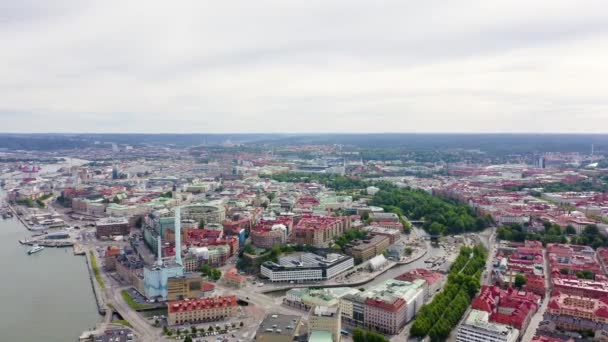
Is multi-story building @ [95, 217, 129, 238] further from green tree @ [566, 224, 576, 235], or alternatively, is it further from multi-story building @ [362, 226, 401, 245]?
green tree @ [566, 224, 576, 235]

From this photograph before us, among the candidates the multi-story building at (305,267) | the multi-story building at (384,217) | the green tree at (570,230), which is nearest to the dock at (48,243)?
the multi-story building at (305,267)

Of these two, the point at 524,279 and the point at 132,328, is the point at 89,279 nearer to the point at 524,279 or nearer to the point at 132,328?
the point at 132,328

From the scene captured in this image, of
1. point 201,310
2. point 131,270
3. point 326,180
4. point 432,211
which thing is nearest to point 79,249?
point 131,270

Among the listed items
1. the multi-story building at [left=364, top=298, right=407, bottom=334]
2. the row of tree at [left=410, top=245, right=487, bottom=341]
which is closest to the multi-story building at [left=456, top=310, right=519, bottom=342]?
the row of tree at [left=410, top=245, right=487, bottom=341]

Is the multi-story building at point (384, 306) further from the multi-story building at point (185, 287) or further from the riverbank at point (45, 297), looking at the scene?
the riverbank at point (45, 297)

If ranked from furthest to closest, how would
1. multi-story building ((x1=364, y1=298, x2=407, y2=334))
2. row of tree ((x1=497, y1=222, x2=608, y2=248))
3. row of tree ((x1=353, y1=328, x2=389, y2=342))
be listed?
row of tree ((x1=497, y1=222, x2=608, y2=248))
multi-story building ((x1=364, y1=298, x2=407, y2=334))
row of tree ((x1=353, y1=328, x2=389, y2=342))

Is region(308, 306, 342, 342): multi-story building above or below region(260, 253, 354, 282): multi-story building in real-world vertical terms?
above

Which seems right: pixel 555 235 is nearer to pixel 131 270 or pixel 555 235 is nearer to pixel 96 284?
pixel 131 270
